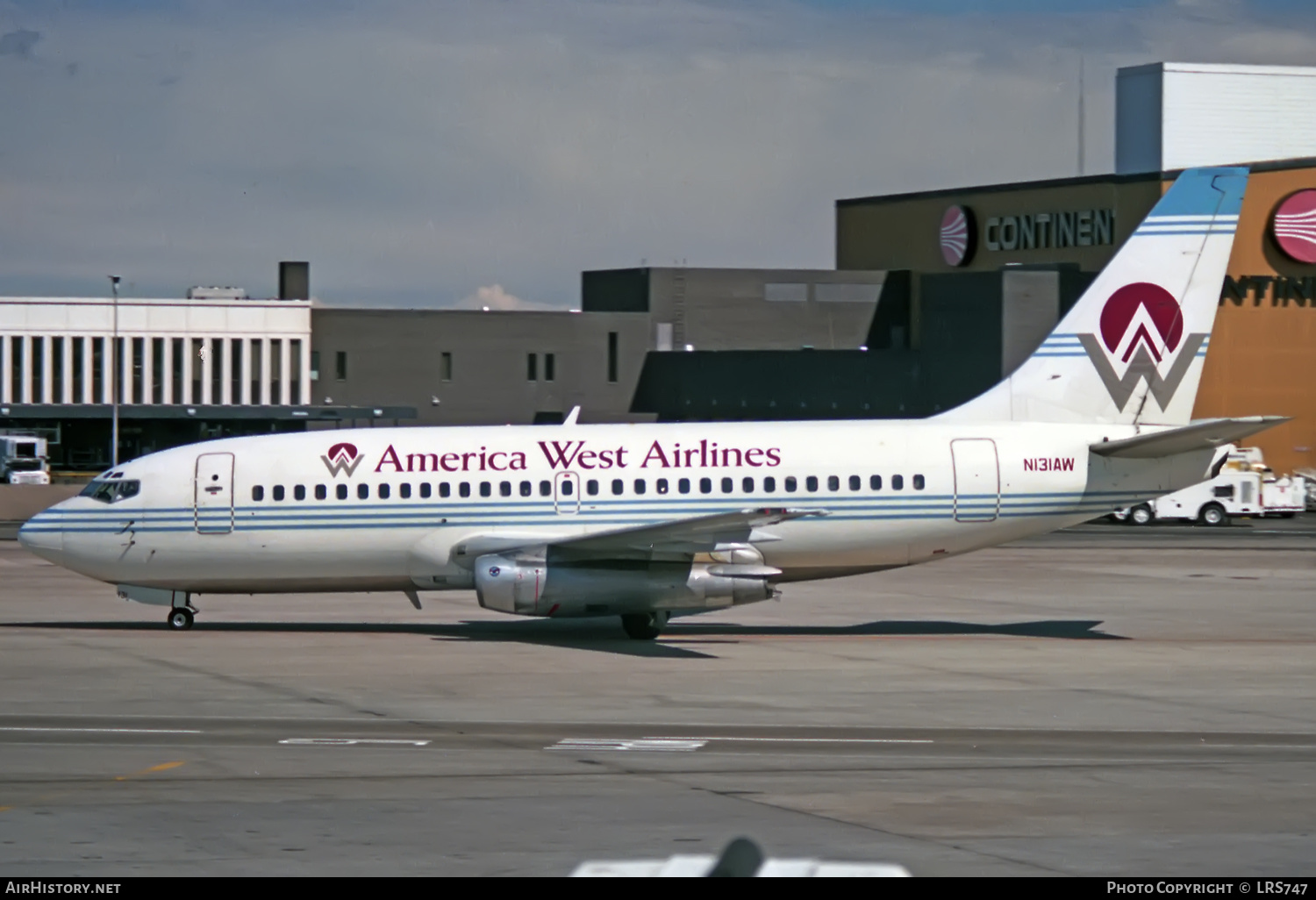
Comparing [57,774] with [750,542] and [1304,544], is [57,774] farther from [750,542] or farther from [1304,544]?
[1304,544]

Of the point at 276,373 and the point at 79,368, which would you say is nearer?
the point at 276,373

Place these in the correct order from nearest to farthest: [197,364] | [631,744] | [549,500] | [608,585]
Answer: [631,744], [608,585], [549,500], [197,364]

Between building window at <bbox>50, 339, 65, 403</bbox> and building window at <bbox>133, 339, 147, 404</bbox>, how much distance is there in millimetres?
3925

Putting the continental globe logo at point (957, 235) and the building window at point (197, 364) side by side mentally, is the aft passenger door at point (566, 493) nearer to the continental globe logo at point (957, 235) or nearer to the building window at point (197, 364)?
the continental globe logo at point (957, 235)

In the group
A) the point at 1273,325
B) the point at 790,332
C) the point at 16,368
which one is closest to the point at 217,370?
the point at 16,368

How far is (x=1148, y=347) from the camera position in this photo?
1241 inches

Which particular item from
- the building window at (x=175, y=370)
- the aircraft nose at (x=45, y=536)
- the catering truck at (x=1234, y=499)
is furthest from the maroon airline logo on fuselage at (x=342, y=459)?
the building window at (x=175, y=370)

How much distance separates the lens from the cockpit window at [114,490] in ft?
101

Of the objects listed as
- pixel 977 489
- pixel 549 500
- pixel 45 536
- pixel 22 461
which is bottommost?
pixel 45 536

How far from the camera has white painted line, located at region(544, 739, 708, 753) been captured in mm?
18828

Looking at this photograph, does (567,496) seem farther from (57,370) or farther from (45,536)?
(57,370)

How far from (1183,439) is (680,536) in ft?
28.4

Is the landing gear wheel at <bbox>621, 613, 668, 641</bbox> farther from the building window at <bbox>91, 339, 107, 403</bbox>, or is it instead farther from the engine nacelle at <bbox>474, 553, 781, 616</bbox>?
the building window at <bbox>91, 339, 107, 403</bbox>

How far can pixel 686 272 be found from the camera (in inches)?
3812
